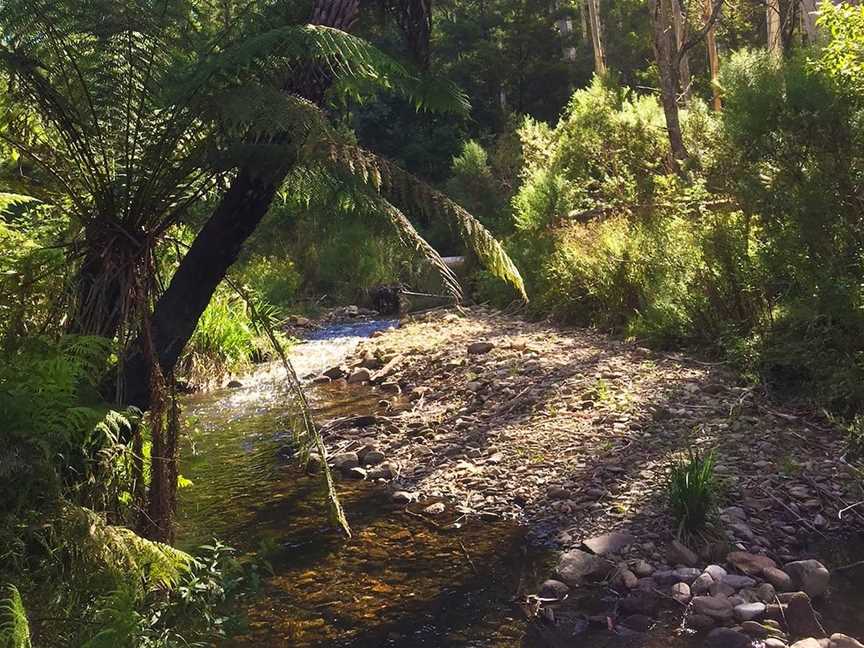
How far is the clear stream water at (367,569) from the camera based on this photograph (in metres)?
3.61

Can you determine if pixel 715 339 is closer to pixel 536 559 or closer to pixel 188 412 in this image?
pixel 536 559

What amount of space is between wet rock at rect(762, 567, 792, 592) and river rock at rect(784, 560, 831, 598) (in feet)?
0.14

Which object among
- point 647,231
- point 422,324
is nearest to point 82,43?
point 647,231

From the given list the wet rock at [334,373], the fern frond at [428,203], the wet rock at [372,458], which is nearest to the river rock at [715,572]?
the fern frond at [428,203]

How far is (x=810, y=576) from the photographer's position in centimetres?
373

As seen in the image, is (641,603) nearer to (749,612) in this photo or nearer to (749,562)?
(749,612)

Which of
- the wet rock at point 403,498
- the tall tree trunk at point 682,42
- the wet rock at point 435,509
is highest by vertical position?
the tall tree trunk at point 682,42

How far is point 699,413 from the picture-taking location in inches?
227

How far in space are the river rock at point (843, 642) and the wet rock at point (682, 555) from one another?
0.84m

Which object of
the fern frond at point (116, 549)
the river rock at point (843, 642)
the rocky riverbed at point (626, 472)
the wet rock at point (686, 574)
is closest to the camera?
the fern frond at point (116, 549)

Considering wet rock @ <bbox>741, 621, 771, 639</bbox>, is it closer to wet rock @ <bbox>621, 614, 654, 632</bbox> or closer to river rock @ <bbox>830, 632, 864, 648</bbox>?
river rock @ <bbox>830, 632, 864, 648</bbox>

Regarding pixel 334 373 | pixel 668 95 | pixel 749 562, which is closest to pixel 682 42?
pixel 668 95

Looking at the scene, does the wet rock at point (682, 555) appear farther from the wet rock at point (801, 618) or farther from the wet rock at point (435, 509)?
the wet rock at point (435, 509)

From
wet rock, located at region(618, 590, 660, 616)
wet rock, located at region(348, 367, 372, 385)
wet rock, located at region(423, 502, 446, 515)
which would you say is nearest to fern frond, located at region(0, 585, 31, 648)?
wet rock, located at region(618, 590, 660, 616)
